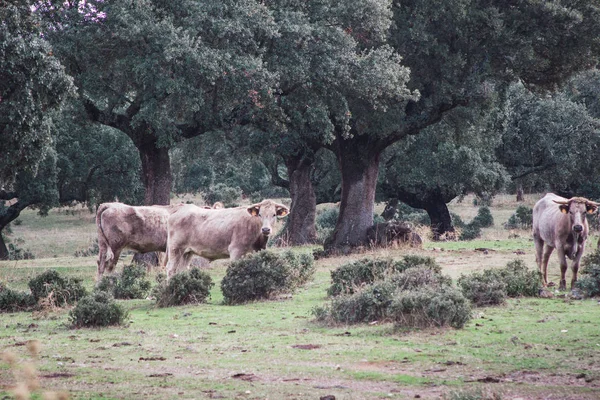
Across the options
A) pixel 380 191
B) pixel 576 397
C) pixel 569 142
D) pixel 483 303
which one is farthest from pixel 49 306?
pixel 569 142

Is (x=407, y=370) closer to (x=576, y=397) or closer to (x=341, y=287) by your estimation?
(x=576, y=397)

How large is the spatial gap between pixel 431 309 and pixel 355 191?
58.5ft

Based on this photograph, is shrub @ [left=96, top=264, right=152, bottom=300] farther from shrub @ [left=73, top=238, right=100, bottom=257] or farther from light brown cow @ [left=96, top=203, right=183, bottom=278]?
shrub @ [left=73, top=238, right=100, bottom=257]

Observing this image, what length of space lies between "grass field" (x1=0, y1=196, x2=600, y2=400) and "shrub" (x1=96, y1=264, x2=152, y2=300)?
60.8 inches

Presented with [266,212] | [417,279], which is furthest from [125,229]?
[417,279]

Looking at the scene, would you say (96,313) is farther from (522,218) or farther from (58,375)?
(522,218)

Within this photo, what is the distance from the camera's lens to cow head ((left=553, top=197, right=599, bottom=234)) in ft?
59.1

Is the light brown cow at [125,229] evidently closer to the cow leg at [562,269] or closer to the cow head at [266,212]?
the cow head at [266,212]

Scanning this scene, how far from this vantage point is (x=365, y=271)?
1681 cm

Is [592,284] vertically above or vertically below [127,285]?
above

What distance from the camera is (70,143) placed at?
39.0 m

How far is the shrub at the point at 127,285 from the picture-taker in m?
18.1

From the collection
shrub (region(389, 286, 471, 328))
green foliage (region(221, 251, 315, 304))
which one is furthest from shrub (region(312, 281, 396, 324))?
green foliage (region(221, 251, 315, 304))

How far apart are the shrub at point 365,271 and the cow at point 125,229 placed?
21.8 ft
